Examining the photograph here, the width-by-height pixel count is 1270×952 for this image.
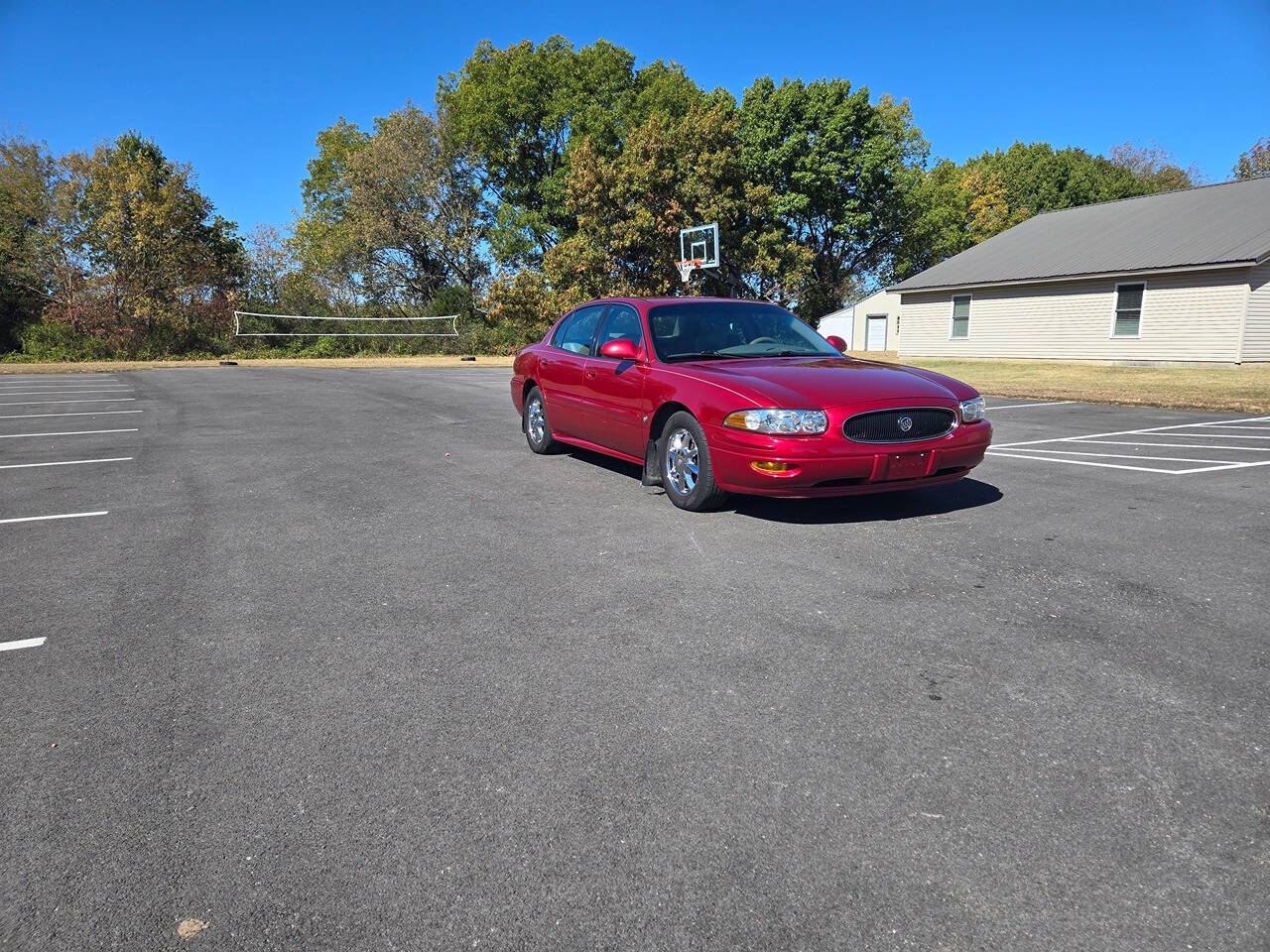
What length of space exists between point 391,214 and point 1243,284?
120 feet

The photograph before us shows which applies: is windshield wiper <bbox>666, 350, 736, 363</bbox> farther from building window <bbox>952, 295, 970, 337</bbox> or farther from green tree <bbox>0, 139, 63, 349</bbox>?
green tree <bbox>0, 139, 63, 349</bbox>

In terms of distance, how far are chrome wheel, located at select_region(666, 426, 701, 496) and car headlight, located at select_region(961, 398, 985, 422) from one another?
1824mm

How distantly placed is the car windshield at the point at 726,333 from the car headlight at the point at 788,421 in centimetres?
130

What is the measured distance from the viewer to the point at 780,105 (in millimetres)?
40062

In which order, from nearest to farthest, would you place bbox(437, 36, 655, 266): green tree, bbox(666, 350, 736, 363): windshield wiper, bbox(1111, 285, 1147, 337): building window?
bbox(666, 350, 736, 363): windshield wiper < bbox(1111, 285, 1147, 337): building window < bbox(437, 36, 655, 266): green tree

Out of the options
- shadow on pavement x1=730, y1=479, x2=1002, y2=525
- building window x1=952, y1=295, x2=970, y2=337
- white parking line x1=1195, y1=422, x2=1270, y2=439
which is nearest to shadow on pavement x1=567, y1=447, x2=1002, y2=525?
shadow on pavement x1=730, y1=479, x2=1002, y2=525

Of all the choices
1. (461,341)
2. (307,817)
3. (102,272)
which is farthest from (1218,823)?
(102,272)

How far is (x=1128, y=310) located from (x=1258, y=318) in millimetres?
3177

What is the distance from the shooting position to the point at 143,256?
31.6m

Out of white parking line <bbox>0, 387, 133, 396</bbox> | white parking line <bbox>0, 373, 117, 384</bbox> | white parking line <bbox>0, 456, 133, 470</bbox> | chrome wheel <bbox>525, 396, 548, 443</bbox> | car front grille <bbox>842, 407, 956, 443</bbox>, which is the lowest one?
white parking line <bbox>0, 456, 133, 470</bbox>

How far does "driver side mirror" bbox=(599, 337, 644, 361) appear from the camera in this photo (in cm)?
622

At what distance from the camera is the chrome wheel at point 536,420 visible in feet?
26.9

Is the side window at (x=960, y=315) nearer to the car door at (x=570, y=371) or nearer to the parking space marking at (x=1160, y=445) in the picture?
the parking space marking at (x=1160, y=445)

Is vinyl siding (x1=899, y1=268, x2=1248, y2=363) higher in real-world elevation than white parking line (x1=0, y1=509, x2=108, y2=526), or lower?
higher
